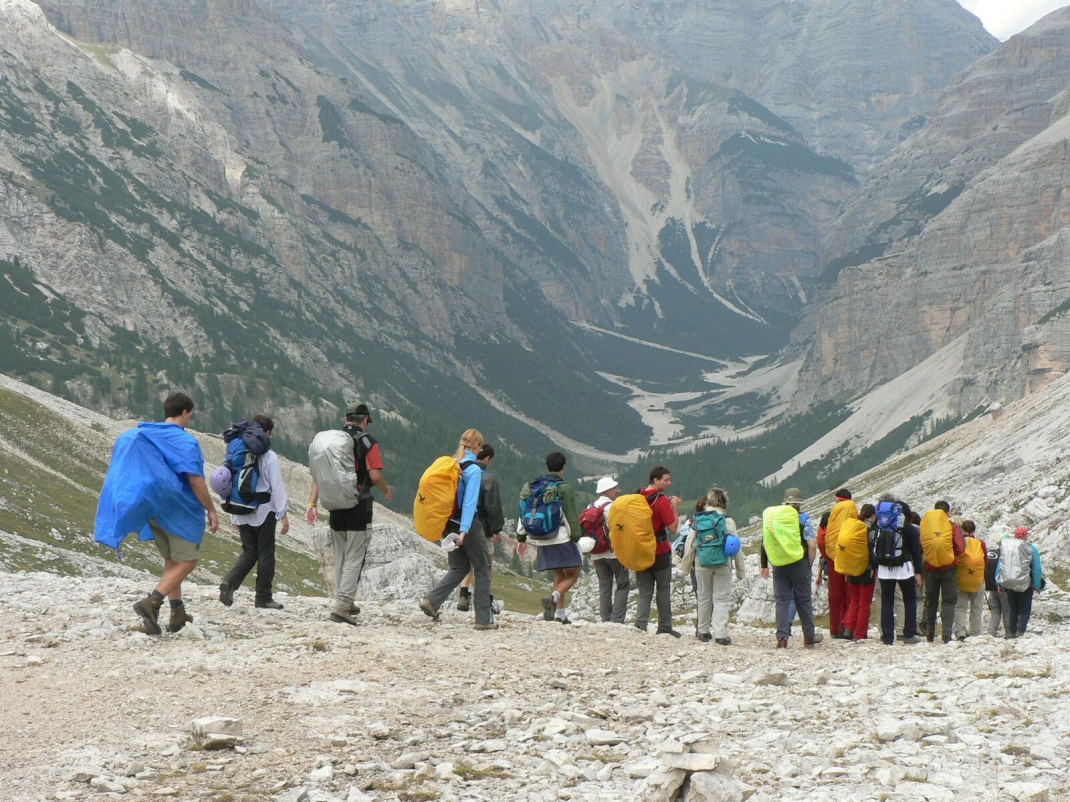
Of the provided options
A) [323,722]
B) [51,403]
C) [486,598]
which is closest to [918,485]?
[51,403]

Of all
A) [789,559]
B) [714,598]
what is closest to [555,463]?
[714,598]

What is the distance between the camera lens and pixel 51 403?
101m

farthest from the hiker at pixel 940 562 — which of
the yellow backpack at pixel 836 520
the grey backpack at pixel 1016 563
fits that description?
the yellow backpack at pixel 836 520

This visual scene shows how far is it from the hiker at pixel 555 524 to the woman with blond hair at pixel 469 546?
1168 millimetres

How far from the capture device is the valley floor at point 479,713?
30.8 feet

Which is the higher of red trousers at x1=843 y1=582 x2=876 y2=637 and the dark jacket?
the dark jacket

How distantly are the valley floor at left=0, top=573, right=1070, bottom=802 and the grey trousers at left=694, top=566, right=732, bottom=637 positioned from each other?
→ 2565 millimetres

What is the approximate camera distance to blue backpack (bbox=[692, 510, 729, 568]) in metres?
20.6

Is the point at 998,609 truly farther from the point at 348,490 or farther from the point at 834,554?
the point at 348,490

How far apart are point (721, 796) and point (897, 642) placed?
14804 millimetres

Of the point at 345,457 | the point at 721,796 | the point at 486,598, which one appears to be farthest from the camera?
the point at 486,598

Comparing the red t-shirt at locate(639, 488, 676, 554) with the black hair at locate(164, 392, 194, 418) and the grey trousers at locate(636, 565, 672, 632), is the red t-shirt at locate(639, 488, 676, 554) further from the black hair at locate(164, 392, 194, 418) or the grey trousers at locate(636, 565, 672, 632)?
the black hair at locate(164, 392, 194, 418)

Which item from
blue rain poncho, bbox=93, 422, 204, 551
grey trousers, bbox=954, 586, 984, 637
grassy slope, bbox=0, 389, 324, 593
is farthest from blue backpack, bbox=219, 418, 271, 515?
grassy slope, bbox=0, 389, 324, 593

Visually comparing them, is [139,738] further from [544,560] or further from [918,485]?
[918,485]
